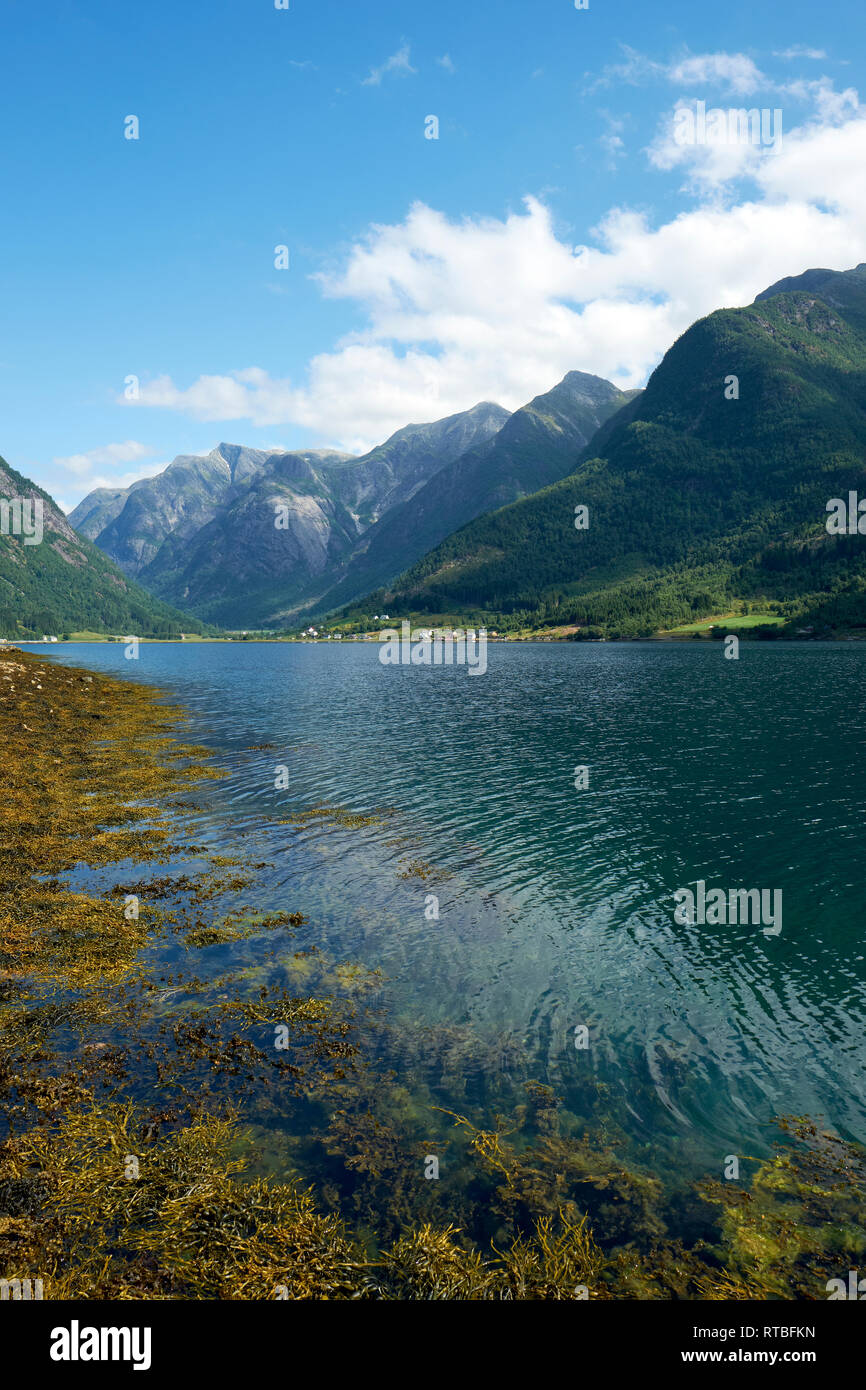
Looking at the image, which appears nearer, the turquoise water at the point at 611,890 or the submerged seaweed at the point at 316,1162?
the submerged seaweed at the point at 316,1162

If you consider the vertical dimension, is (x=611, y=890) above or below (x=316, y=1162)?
above

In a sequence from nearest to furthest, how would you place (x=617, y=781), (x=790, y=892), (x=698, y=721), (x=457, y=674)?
(x=790, y=892) → (x=617, y=781) → (x=698, y=721) → (x=457, y=674)

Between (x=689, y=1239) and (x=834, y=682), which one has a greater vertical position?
(x=834, y=682)

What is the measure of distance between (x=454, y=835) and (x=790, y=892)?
18.1 metres

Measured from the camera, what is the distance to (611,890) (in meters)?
31.0

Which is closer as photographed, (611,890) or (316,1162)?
(316,1162)

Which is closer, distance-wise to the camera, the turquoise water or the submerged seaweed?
the submerged seaweed

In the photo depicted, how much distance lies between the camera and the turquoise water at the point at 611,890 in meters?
18.2

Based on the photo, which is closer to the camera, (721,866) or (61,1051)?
(61,1051)

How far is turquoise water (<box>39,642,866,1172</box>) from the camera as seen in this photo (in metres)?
18.2

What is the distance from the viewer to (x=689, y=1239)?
12648mm
